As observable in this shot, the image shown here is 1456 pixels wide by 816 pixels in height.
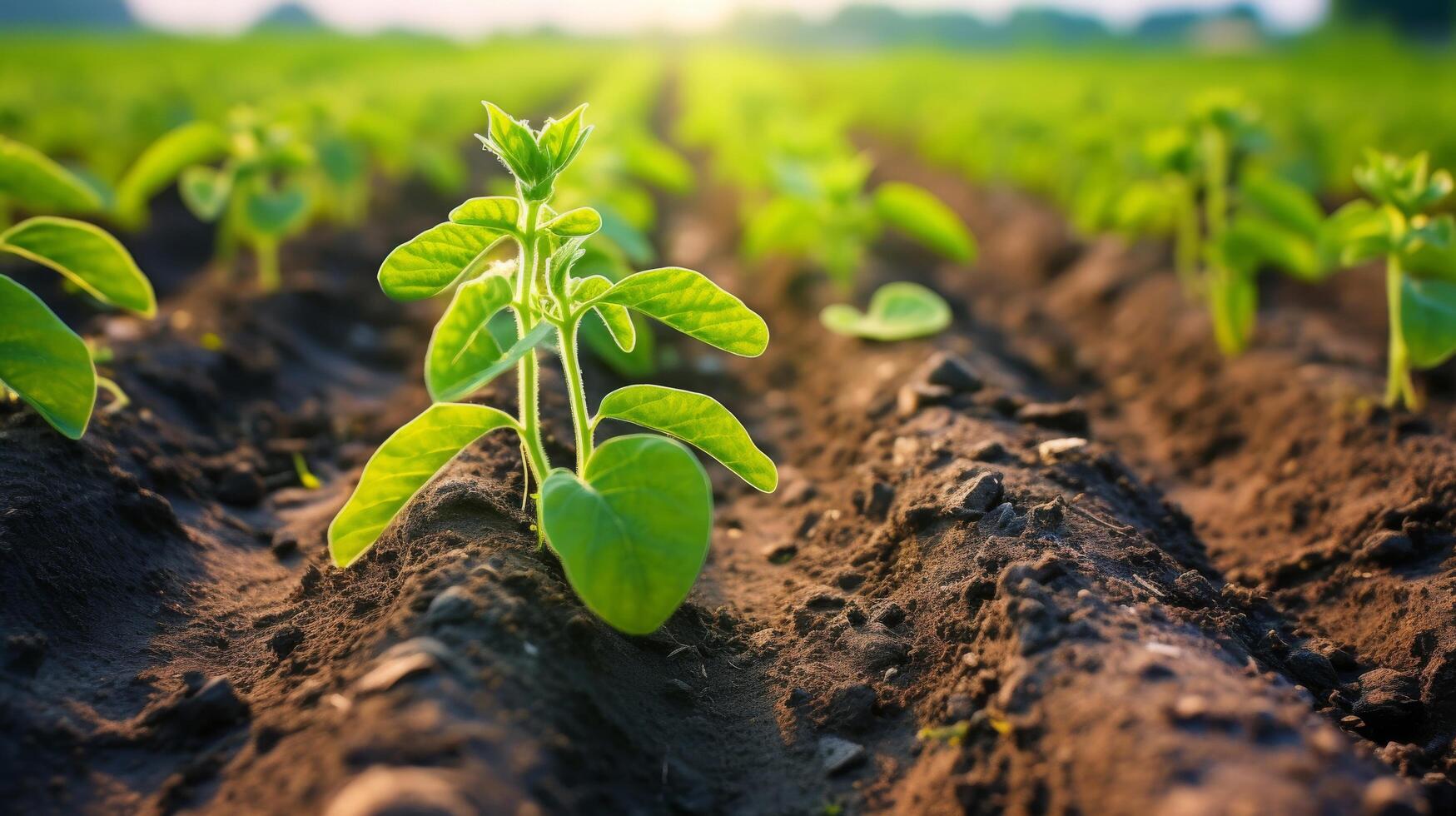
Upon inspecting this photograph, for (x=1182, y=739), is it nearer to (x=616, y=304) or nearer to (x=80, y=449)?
(x=616, y=304)

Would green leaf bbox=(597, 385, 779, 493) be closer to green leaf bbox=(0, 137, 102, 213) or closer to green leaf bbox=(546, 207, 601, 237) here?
green leaf bbox=(546, 207, 601, 237)

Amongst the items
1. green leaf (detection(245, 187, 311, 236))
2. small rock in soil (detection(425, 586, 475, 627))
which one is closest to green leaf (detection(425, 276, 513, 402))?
small rock in soil (detection(425, 586, 475, 627))

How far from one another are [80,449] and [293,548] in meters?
0.63

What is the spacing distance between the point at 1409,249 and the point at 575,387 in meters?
2.87

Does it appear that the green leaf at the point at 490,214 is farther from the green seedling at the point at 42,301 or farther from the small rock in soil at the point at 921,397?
the small rock in soil at the point at 921,397

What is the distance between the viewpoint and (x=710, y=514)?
1.83 metres

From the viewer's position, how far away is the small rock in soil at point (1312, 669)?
7.43 ft

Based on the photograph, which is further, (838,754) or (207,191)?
(207,191)

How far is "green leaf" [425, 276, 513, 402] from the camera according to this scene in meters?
1.72

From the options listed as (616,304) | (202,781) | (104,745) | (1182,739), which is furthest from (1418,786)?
(104,745)

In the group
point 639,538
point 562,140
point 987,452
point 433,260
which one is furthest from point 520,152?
point 987,452

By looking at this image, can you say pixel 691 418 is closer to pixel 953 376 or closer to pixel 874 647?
pixel 874 647

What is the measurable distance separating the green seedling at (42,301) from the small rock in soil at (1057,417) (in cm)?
273

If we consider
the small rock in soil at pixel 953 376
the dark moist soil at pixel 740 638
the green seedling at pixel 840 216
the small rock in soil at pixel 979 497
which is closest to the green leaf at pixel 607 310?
the dark moist soil at pixel 740 638
